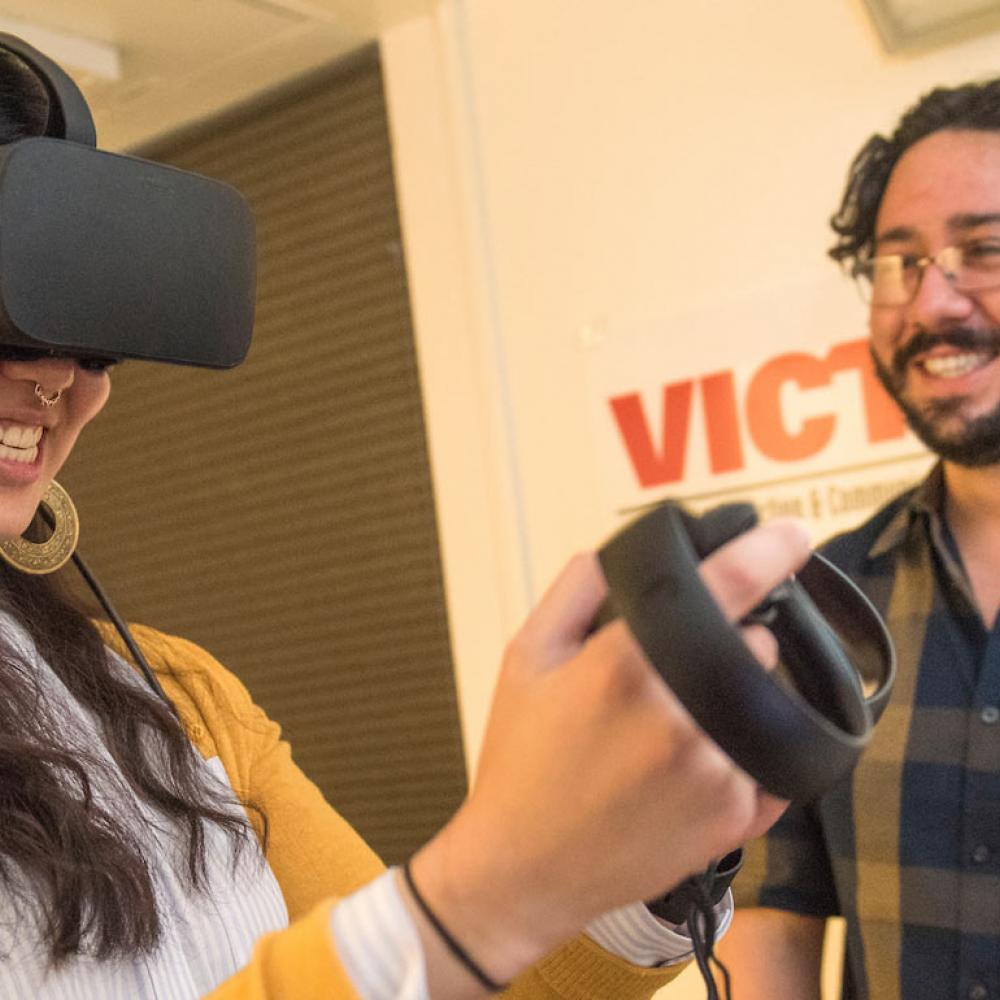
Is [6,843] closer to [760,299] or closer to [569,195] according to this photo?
[760,299]

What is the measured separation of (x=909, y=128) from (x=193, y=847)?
1335 millimetres

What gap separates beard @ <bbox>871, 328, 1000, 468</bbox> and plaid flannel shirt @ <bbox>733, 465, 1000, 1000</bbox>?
0.09m

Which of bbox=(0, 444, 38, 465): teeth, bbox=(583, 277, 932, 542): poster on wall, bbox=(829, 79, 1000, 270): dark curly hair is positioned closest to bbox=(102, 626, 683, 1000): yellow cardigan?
bbox=(0, 444, 38, 465): teeth

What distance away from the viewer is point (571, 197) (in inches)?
97.7

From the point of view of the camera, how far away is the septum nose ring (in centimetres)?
83

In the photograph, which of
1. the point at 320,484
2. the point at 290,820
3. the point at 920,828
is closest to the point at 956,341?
the point at 920,828

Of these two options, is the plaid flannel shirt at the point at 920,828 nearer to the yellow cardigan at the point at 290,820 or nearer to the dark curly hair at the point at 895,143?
the dark curly hair at the point at 895,143

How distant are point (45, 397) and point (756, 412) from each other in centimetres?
159

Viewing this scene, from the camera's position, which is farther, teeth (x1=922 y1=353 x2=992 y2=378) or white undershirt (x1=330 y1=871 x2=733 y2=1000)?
teeth (x1=922 y1=353 x2=992 y2=378)

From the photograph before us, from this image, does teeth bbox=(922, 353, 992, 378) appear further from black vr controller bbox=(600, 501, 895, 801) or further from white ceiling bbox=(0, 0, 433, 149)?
white ceiling bbox=(0, 0, 433, 149)

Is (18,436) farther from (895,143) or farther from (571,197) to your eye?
(571,197)

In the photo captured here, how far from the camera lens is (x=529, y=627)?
50 cm

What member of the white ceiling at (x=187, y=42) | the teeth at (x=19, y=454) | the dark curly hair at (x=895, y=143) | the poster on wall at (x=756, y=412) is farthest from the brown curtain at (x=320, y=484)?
the teeth at (x=19, y=454)

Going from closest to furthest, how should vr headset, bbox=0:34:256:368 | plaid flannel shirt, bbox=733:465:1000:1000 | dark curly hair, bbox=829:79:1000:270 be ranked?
vr headset, bbox=0:34:256:368 → plaid flannel shirt, bbox=733:465:1000:1000 → dark curly hair, bbox=829:79:1000:270
